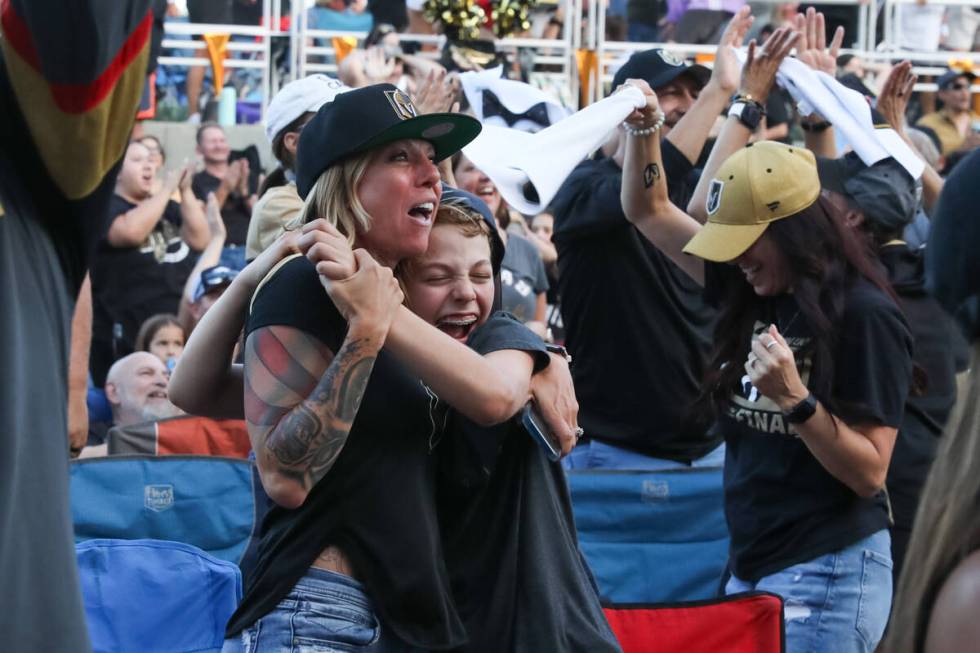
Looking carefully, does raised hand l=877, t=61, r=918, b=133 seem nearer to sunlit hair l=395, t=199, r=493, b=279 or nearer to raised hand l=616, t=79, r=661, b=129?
raised hand l=616, t=79, r=661, b=129

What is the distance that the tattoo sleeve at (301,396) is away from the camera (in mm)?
2564

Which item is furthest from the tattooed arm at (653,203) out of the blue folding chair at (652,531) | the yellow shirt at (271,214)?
the yellow shirt at (271,214)

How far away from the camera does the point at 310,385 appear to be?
2652 mm

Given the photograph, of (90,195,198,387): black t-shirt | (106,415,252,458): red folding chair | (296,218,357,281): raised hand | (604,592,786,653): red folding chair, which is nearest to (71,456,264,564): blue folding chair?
(106,415,252,458): red folding chair

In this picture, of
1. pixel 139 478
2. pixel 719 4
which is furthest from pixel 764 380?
pixel 719 4

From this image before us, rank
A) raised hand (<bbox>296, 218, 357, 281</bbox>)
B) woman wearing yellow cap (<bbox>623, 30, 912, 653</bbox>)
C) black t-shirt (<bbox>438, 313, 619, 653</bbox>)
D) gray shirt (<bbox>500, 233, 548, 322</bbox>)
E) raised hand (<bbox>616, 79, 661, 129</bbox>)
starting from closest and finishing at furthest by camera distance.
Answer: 1. raised hand (<bbox>296, 218, 357, 281</bbox>)
2. black t-shirt (<bbox>438, 313, 619, 653</bbox>)
3. woman wearing yellow cap (<bbox>623, 30, 912, 653</bbox>)
4. raised hand (<bbox>616, 79, 661, 129</bbox>)
5. gray shirt (<bbox>500, 233, 548, 322</bbox>)

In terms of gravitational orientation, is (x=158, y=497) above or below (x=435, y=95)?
below

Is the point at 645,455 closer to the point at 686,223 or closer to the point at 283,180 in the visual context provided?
the point at 686,223

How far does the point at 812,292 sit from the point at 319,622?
187 cm

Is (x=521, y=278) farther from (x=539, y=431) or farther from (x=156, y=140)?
(x=539, y=431)

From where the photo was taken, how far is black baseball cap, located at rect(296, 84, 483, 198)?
281 cm

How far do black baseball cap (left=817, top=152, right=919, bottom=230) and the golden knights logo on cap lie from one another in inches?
100

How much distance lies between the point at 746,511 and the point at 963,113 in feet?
26.5

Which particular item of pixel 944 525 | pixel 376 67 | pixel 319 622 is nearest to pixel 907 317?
pixel 319 622
